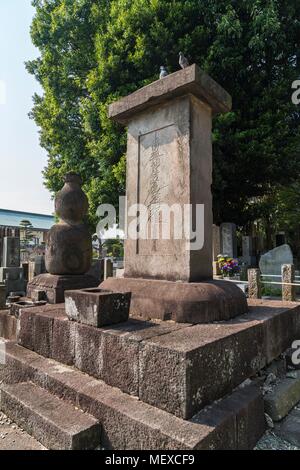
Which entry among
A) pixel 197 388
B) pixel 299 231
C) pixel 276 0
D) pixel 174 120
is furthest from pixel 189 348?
pixel 299 231

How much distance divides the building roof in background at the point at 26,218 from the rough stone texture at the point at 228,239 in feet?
83.9

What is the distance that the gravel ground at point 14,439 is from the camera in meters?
1.84

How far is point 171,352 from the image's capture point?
5.54 ft

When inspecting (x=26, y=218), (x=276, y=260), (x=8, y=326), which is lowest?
(x=8, y=326)

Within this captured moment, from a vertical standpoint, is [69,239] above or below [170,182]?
below

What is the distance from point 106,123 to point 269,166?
5391mm

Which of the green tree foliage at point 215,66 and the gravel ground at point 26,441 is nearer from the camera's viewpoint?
the gravel ground at point 26,441

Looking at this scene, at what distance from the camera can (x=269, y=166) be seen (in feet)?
30.0

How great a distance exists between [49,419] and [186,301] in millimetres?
1283

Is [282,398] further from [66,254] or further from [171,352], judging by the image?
[66,254]

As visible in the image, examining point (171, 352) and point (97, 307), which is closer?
point (171, 352)

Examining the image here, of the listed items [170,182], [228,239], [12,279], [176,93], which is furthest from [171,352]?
[228,239]

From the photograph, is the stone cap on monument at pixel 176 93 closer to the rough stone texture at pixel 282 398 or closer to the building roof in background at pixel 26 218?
the rough stone texture at pixel 282 398

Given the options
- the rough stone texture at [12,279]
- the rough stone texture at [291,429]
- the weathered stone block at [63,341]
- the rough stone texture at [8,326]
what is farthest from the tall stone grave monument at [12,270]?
the rough stone texture at [291,429]
